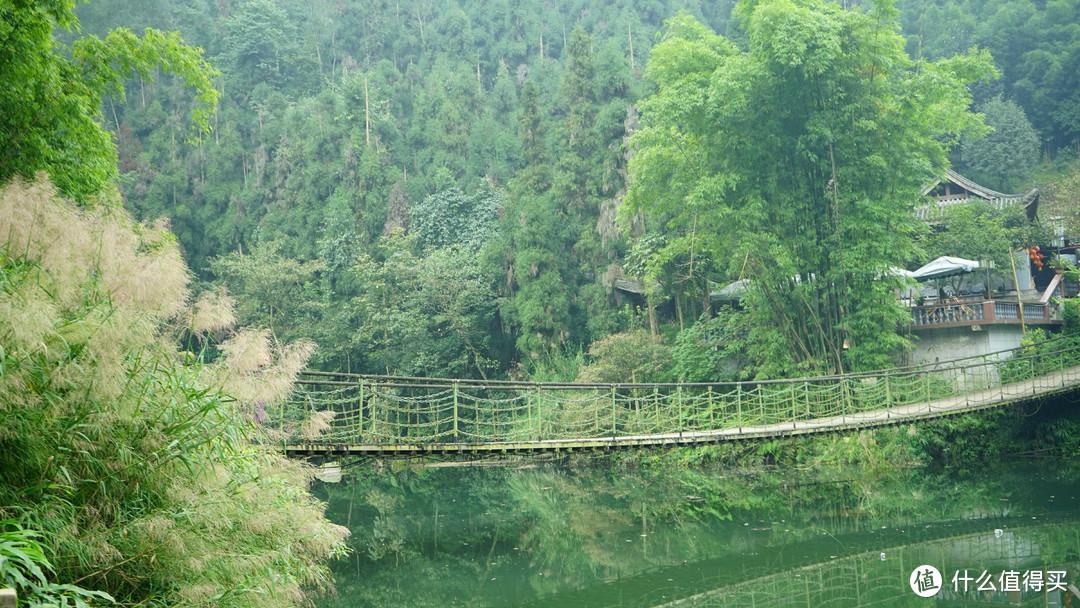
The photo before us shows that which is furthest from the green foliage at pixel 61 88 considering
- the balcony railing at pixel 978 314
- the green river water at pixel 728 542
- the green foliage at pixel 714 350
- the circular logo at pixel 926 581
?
the balcony railing at pixel 978 314

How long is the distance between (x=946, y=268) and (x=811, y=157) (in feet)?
11.1

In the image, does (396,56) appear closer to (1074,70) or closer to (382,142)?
(382,142)

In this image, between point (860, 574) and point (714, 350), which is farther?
point (714, 350)

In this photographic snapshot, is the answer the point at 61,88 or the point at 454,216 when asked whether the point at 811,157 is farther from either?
the point at 454,216

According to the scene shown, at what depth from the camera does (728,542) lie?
9320 millimetres

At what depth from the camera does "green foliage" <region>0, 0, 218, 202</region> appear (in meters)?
6.50

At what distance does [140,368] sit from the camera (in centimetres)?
466

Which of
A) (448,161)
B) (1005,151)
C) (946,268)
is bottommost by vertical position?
(946,268)

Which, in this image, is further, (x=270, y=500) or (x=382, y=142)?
(x=382, y=142)

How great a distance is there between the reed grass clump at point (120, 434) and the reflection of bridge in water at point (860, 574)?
3.19 meters

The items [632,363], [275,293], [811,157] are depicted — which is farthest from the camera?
[275,293]

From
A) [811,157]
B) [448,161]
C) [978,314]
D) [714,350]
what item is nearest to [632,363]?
[714,350]

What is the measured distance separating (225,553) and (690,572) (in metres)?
4.78

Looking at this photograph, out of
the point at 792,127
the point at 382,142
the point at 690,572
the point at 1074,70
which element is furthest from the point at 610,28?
the point at 690,572
